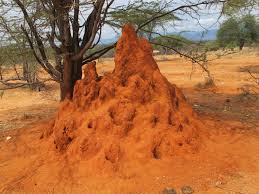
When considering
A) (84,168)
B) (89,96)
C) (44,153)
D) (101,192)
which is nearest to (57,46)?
(89,96)

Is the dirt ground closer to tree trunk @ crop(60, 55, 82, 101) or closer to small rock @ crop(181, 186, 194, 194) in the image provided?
small rock @ crop(181, 186, 194, 194)

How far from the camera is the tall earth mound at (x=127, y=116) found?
4648 mm

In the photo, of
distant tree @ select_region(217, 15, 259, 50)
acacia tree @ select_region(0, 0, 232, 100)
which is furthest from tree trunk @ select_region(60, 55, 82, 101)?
distant tree @ select_region(217, 15, 259, 50)

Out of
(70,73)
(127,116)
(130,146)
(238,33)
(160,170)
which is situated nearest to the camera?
(160,170)

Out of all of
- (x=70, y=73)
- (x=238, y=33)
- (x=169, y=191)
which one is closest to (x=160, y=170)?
(x=169, y=191)

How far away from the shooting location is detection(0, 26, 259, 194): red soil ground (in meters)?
4.30

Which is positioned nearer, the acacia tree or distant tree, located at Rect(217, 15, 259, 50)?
the acacia tree

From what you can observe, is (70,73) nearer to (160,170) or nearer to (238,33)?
(160,170)

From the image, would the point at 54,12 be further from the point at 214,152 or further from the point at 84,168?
the point at 214,152

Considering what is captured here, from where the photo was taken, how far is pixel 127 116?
4.83 metres

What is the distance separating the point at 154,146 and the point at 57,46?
237 centimetres

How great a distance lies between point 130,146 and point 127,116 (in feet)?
1.24

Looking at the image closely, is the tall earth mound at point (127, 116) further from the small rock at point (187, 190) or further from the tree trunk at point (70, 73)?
the tree trunk at point (70, 73)

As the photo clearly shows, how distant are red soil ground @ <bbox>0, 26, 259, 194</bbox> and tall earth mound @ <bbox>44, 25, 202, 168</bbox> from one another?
0.01 metres
